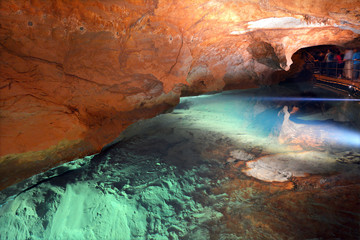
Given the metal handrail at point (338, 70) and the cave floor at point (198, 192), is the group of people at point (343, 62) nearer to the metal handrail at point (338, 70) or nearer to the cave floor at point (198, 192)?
the metal handrail at point (338, 70)

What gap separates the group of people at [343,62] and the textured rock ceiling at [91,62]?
8755mm

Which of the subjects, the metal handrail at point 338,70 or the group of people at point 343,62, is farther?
the metal handrail at point 338,70

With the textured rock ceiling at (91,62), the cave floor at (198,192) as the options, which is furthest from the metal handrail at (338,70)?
the textured rock ceiling at (91,62)

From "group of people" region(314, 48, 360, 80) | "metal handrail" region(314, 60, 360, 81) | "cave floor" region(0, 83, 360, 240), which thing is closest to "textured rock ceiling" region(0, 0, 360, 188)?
"cave floor" region(0, 83, 360, 240)

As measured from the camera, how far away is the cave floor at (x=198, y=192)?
7.32 ft

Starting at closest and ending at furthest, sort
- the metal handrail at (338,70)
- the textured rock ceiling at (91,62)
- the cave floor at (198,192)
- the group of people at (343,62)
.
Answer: the cave floor at (198,192) → the textured rock ceiling at (91,62) → the group of people at (343,62) → the metal handrail at (338,70)

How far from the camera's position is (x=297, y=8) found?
11.7 feet

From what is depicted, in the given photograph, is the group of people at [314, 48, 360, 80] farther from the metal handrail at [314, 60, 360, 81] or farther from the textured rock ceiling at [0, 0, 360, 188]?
the textured rock ceiling at [0, 0, 360, 188]

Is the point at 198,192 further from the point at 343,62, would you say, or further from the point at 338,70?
the point at 338,70

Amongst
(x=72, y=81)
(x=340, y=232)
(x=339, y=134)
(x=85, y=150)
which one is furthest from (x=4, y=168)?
A: (x=339, y=134)

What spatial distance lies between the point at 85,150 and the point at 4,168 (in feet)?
3.67

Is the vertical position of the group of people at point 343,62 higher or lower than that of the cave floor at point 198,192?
higher

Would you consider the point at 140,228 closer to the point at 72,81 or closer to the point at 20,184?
the point at 20,184

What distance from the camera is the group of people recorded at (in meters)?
11.1
